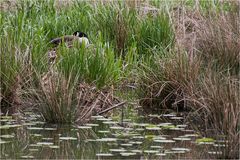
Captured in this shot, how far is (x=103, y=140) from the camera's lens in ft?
27.1

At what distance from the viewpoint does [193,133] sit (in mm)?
8844

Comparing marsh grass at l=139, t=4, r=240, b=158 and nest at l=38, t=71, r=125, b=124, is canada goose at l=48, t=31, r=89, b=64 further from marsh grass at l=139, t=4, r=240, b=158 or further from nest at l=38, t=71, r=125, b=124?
nest at l=38, t=71, r=125, b=124

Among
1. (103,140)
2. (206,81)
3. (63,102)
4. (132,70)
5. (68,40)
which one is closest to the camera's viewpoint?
(103,140)

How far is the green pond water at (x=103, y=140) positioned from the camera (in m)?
7.61

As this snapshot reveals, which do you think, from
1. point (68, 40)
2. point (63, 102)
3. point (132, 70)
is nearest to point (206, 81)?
point (63, 102)

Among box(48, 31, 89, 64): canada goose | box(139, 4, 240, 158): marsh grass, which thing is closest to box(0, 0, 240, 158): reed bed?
box(139, 4, 240, 158): marsh grass

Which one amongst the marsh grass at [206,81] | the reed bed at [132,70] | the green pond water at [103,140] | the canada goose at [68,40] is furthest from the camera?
the canada goose at [68,40]

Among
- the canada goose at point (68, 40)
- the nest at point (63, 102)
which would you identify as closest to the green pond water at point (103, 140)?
the nest at point (63, 102)

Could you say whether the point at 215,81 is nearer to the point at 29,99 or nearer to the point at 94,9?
Answer: the point at 29,99

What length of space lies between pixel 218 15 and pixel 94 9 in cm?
288

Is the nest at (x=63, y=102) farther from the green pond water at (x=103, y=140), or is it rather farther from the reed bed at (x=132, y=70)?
the green pond water at (x=103, y=140)

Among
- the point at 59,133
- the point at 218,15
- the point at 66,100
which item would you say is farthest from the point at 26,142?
the point at 218,15

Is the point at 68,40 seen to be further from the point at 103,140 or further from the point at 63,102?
the point at 103,140

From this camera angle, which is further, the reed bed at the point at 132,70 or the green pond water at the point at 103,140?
the reed bed at the point at 132,70
